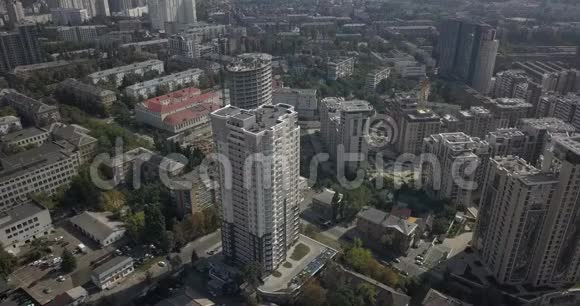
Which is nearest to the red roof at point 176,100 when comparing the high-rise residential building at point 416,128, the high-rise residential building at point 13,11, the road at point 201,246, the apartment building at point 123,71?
the apartment building at point 123,71

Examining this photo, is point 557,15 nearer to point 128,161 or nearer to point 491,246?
point 491,246

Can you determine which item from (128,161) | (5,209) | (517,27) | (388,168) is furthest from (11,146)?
(517,27)

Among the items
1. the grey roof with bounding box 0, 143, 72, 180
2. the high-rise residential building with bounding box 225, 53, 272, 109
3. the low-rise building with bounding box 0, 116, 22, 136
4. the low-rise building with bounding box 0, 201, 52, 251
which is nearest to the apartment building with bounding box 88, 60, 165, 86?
the low-rise building with bounding box 0, 116, 22, 136

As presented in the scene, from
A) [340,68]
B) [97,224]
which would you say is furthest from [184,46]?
[97,224]

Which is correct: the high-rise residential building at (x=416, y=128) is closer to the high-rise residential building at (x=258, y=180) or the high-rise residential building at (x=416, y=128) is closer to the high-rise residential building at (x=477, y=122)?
the high-rise residential building at (x=477, y=122)

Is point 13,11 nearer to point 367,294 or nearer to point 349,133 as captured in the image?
point 349,133

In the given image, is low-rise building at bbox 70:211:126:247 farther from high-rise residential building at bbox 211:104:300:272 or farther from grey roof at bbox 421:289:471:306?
grey roof at bbox 421:289:471:306
